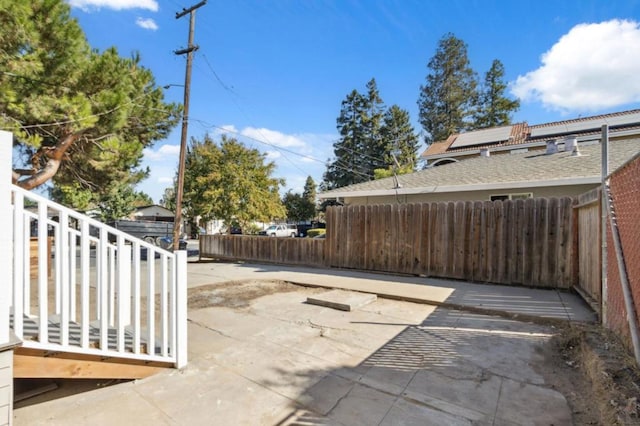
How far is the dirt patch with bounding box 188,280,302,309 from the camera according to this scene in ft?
18.4

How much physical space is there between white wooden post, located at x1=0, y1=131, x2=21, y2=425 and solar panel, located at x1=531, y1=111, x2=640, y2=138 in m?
23.8

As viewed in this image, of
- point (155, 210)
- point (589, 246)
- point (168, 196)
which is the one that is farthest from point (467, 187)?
point (168, 196)

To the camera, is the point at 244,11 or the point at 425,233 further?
the point at 244,11

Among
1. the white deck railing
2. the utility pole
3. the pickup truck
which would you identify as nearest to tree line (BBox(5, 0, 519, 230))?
the utility pole

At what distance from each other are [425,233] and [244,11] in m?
9.01

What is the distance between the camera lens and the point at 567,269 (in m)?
6.15

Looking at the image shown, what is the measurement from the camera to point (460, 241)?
24.0ft

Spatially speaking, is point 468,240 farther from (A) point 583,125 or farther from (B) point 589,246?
(A) point 583,125

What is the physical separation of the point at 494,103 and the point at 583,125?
1520 centimetres

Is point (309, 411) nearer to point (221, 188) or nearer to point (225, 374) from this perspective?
point (225, 374)

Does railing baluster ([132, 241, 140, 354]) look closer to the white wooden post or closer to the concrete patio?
the concrete patio

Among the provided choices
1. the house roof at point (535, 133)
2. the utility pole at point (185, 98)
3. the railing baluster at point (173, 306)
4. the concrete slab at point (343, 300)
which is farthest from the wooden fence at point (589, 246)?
the house roof at point (535, 133)

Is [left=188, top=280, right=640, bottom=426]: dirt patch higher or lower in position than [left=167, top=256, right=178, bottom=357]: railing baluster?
lower

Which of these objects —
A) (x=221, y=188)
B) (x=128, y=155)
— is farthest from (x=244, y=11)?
(x=221, y=188)
